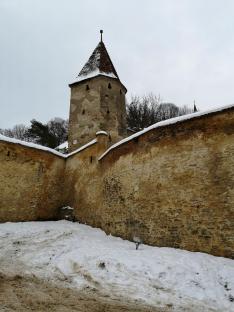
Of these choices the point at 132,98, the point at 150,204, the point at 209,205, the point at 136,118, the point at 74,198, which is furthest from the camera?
the point at 132,98

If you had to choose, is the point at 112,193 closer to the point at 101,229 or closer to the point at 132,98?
the point at 101,229

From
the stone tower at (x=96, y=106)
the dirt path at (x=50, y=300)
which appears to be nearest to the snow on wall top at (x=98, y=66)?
the stone tower at (x=96, y=106)

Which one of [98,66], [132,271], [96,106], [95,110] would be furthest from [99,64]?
[132,271]

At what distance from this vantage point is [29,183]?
1434cm

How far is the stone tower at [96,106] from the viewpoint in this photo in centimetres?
2028

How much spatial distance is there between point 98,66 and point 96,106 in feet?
11.4

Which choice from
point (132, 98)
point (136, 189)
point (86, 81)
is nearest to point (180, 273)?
point (136, 189)

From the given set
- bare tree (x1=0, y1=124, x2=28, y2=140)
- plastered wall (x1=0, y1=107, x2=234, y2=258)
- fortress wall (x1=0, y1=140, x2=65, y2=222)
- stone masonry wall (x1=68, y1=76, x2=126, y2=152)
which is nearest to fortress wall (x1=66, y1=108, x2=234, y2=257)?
plastered wall (x1=0, y1=107, x2=234, y2=258)

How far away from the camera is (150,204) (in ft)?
31.1

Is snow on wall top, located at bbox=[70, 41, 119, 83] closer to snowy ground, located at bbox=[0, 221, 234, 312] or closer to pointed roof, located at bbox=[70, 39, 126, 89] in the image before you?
pointed roof, located at bbox=[70, 39, 126, 89]

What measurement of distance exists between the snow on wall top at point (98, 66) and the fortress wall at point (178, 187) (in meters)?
11.6

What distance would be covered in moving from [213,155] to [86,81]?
1519cm

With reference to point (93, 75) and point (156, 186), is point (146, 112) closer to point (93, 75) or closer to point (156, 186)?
point (93, 75)

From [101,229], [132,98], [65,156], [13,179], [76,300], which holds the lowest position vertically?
[76,300]
